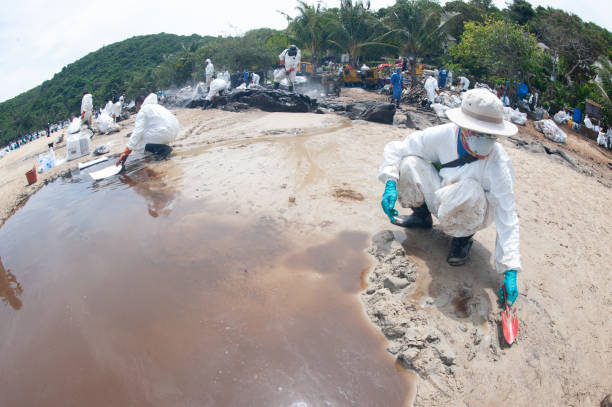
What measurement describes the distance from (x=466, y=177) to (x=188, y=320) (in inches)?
80.1

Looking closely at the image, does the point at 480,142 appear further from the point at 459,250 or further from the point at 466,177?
the point at 459,250

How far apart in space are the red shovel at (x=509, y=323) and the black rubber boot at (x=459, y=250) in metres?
0.45

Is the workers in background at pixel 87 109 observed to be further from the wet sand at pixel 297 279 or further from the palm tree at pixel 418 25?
the palm tree at pixel 418 25

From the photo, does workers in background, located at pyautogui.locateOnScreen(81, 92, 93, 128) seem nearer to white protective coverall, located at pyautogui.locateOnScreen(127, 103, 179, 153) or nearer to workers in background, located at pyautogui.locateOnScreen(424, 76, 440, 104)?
white protective coverall, located at pyautogui.locateOnScreen(127, 103, 179, 153)

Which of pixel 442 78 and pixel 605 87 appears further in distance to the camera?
pixel 442 78

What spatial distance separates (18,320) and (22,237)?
1605 mm

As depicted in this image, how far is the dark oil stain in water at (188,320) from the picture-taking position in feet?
5.50

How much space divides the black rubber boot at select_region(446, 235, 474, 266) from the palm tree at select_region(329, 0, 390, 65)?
16.2m

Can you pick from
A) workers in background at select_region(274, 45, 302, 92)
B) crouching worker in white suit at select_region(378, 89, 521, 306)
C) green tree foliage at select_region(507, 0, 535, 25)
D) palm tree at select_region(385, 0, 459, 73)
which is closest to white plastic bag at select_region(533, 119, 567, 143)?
palm tree at select_region(385, 0, 459, 73)

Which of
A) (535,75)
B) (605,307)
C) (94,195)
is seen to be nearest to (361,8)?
(535,75)

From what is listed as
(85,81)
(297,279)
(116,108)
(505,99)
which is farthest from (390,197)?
(85,81)

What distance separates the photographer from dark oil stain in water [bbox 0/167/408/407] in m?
1.68

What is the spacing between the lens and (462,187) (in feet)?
7.71

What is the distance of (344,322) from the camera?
6.77 feet
